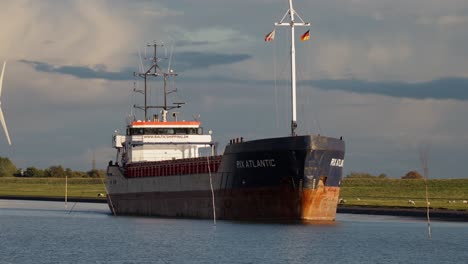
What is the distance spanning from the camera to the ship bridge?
99.6 meters

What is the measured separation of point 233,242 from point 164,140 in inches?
Result: 1440

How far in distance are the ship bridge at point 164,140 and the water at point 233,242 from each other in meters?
14.3

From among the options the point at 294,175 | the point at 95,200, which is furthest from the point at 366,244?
the point at 95,200

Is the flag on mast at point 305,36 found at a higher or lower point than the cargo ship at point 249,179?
higher

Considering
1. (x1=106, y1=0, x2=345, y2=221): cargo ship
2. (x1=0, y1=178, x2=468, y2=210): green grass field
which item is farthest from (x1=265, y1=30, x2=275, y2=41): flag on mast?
(x1=0, y1=178, x2=468, y2=210): green grass field

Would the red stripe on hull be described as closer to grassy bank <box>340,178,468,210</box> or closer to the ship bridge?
the ship bridge

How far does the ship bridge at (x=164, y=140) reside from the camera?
3922 inches

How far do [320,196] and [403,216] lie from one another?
2077 centimetres

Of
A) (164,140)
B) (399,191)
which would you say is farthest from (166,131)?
(399,191)

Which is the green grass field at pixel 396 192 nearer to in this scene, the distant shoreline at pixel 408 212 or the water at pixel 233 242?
the distant shoreline at pixel 408 212

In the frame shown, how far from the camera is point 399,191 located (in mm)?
139250

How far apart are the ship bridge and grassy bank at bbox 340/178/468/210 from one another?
20324 mm

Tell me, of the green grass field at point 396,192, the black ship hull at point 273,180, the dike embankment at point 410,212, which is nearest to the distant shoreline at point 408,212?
the dike embankment at point 410,212

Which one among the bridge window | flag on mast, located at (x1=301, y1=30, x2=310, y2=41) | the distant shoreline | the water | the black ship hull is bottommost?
the water
